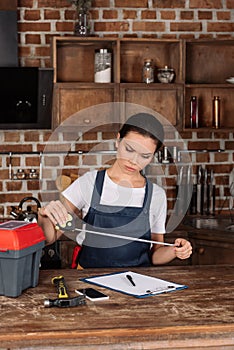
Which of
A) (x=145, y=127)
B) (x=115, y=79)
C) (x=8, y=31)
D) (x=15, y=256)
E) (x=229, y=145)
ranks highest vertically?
(x=8, y=31)

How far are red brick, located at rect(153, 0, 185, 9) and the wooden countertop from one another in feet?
9.02

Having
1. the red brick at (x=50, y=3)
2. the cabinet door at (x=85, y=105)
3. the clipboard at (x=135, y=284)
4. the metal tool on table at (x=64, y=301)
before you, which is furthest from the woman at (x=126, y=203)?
the red brick at (x=50, y=3)

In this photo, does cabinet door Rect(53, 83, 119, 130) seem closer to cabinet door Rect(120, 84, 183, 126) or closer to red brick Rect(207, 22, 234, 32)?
cabinet door Rect(120, 84, 183, 126)

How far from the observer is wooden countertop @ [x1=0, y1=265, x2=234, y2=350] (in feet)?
6.01

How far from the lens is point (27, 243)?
2240mm

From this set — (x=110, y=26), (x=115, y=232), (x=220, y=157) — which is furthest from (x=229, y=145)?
(x=115, y=232)

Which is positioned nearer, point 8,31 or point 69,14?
point 8,31

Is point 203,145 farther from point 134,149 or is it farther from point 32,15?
point 134,149

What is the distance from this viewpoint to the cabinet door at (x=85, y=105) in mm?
4211

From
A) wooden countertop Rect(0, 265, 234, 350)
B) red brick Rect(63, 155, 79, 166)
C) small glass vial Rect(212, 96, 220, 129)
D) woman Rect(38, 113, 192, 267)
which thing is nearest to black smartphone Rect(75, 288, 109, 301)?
wooden countertop Rect(0, 265, 234, 350)

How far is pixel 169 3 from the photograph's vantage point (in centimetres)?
454

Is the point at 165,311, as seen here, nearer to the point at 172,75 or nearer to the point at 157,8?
the point at 172,75

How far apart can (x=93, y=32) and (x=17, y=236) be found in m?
2.56

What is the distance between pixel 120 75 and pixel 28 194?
105 centimetres
